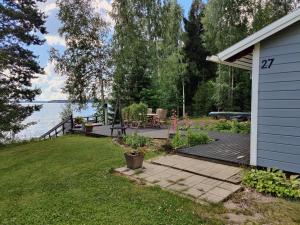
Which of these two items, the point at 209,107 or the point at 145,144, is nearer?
the point at 145,144

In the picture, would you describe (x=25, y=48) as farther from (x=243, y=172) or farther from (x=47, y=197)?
(x=243, y=172)

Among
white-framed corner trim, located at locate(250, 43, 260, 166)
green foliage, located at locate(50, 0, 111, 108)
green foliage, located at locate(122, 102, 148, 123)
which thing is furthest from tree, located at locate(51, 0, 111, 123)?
white-framed corner trim, located at locate(250, 43, 260, 166)

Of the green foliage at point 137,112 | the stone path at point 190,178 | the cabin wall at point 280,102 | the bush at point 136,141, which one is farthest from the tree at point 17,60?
the cabin wall at point 280,102

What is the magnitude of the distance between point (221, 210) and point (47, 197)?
8.27 ft

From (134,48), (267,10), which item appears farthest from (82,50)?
(267,10)

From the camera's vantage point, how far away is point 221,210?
330cm

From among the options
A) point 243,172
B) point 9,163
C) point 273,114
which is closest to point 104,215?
point 243,172

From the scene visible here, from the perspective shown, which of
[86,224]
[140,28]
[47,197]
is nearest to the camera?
[86,224]

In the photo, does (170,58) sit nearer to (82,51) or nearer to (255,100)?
(82,51)

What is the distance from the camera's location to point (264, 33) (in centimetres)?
430

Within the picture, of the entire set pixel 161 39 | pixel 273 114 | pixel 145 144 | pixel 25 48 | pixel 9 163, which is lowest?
pixel 9 163

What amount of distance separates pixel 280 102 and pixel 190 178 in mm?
1977

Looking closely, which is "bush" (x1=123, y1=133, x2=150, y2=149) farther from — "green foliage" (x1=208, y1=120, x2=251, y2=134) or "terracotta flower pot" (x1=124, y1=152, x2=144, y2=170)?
"green foliage" (x1=208, y1=120, x2=251, y2=134)

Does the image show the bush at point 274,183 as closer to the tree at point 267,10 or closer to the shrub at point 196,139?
the shrub at point 196,139
